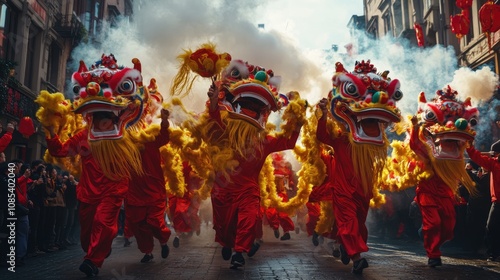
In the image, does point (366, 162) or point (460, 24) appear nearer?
point (366, 162)

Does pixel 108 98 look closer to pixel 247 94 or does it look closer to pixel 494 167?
pixel 247 94

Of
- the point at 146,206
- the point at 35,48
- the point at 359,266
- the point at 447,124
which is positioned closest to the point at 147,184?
the point at 146,206

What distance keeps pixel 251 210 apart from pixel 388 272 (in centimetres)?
160

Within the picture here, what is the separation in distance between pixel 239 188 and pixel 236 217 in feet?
1.07

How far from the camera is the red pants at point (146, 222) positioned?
21.4 feet

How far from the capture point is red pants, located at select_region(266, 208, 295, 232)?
396 inches

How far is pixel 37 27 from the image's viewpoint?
16797 millimetres

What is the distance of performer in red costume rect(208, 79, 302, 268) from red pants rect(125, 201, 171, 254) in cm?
87

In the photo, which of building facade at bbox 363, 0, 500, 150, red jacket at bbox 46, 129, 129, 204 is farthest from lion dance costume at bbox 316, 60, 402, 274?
building facade at bbox 363, 0, 500, 150

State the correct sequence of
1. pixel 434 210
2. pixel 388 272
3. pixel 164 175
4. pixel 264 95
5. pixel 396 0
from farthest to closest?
1. pixel 396 0
2. pixel 164 175
3. pixel 434 210
4. pixel 264 95
5. pixel 388 272

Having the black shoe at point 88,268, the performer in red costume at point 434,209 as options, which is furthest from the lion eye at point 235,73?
the black shoe at point 88,268

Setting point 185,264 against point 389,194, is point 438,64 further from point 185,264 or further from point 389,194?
point 185,264

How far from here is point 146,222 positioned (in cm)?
655

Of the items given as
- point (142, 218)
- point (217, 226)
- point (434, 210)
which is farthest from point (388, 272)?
point (142, 218)
